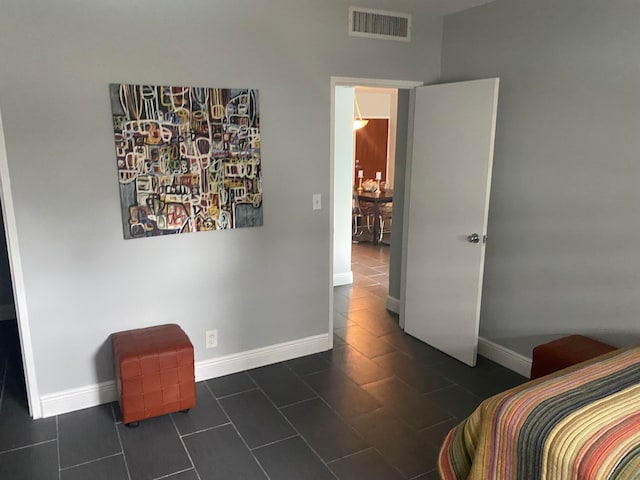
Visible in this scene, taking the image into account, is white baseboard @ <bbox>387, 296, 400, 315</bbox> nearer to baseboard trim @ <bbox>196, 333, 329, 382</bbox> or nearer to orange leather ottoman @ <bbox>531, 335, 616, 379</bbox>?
baseboard trim @ <bbox>196, 333, 329, 382</bbox>

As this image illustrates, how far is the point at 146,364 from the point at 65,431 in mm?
590

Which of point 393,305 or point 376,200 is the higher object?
point 376,200

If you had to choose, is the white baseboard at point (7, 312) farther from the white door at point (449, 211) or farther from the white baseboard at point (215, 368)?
the white door at point (449, 211)

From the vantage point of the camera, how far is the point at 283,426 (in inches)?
107

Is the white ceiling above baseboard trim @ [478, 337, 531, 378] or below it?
above

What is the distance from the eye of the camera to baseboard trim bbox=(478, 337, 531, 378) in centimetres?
324

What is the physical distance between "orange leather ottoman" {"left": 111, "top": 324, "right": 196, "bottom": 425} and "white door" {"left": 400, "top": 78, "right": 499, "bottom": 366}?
73.4 inches

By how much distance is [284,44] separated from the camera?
10.1 ft

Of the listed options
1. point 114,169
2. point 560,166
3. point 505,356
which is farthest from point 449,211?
point 114,169

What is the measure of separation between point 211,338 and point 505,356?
6.60 feet

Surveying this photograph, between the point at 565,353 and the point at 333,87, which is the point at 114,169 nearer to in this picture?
the point at 333,87

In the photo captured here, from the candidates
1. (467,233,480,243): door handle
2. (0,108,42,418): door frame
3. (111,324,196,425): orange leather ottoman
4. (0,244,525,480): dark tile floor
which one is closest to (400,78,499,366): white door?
(467,233,480,243): door handle

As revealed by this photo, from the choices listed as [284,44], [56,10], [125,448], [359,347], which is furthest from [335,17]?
[125,448]

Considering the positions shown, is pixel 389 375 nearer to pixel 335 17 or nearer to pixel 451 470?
pixel 451 470
